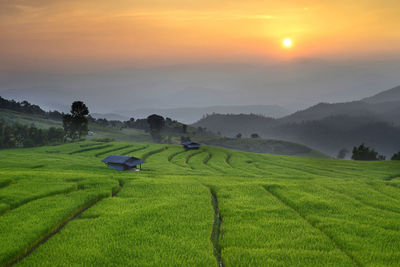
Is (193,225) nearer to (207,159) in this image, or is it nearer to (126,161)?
(126,161)

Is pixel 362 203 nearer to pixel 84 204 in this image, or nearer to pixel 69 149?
pixel 84 204

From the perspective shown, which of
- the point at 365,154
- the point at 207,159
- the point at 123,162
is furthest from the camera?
the point at 365,154

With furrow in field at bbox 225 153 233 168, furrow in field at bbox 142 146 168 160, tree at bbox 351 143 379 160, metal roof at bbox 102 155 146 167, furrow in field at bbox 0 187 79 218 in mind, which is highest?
metal roof at bbox 102 155 146 167

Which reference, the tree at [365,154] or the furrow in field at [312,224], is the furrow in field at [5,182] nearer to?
the furrow in field at [312,224]

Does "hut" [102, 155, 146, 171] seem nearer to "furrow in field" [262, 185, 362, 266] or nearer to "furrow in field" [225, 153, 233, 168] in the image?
"furrow in field" [225, 153, 233, 168]

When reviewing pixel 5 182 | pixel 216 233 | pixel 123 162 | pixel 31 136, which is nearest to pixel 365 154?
pixel 123 162

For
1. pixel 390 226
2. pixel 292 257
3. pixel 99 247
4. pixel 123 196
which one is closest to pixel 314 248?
pixel 292 257

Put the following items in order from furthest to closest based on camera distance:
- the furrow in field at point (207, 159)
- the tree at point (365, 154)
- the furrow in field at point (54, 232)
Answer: the tree at point (365, 154), the furrow in field at point (207, 159), the furrow in field at point (54, 232)

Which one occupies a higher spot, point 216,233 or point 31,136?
point 31,136

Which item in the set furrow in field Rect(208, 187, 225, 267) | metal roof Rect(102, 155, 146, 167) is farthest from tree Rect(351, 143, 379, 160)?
furrow in field Rect(208, 187, 225, 267)

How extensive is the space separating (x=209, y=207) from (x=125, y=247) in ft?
29.3

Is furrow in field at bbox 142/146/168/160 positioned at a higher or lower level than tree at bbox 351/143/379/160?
higher

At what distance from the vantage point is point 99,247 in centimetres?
1491

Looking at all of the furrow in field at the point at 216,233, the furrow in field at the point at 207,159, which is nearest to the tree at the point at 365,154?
the furrow in field at the point at 207,159
